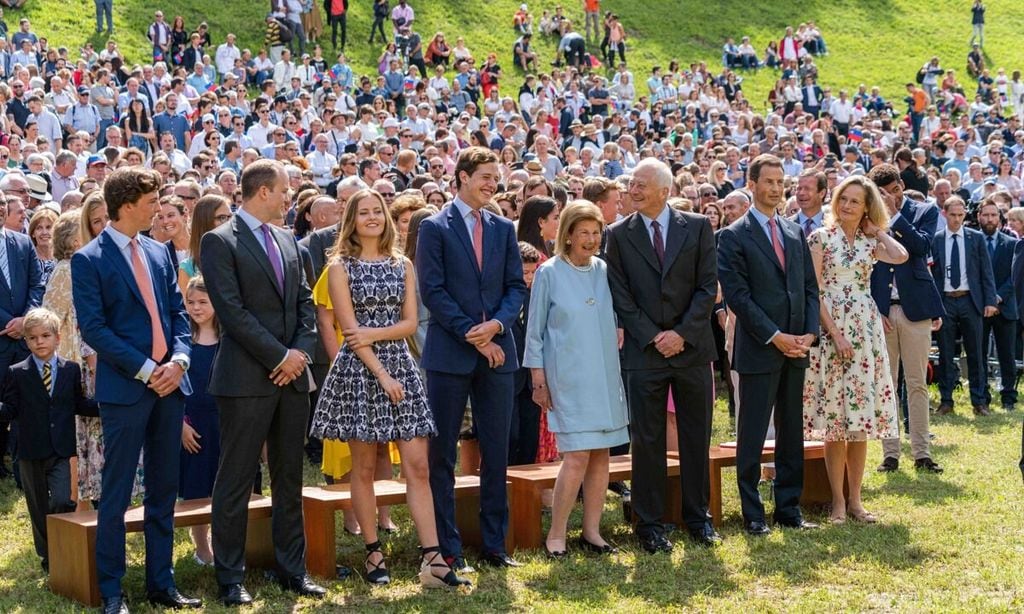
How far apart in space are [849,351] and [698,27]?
38100 millimetres

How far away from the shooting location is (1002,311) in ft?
43.2

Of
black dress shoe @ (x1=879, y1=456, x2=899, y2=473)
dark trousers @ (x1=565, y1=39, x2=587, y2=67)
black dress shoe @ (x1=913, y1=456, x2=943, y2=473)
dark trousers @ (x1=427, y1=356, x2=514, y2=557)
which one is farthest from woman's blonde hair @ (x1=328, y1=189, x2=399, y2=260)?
dark trousers @ (x1=565, y1=39, x2=587, y2=67)

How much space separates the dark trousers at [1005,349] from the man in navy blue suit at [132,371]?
9177mm

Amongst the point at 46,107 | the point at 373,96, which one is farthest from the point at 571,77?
the point at 46,107

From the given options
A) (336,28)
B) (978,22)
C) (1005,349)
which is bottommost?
(1005,349)

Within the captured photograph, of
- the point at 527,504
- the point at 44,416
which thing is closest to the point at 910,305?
the point at 527,504

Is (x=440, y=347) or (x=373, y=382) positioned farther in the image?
(x=440, y=347)

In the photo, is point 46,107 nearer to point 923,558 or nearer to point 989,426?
point 989,426

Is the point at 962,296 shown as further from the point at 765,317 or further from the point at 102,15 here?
the point at 102,15

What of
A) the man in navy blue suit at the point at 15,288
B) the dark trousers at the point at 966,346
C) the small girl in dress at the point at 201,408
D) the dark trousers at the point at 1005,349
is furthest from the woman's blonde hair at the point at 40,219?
the dark trousers at the point at 1005,349

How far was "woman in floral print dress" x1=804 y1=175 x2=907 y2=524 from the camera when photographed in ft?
25.7

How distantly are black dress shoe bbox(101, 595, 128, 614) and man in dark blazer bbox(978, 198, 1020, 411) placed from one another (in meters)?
9.08

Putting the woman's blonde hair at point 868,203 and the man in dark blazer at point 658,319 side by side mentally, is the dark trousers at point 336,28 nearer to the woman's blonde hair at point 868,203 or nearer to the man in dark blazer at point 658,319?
the woman's blonde hair at point 868,203

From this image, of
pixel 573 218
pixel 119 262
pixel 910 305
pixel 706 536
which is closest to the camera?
pixel 119 262
